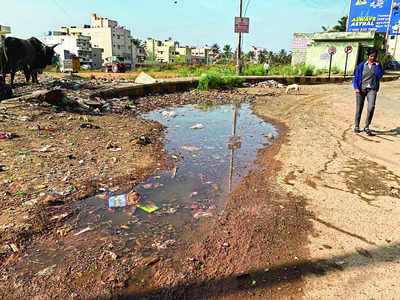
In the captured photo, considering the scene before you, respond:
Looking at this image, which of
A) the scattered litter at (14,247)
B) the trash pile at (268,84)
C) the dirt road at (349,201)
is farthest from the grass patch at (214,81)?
the scattered litter at (14,247)

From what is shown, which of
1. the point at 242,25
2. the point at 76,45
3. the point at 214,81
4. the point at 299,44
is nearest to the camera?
the point at 214,81

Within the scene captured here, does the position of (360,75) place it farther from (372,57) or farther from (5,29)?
(5,29)

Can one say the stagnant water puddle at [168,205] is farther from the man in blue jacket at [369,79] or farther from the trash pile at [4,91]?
the trash pile at [4,91]

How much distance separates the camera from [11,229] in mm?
2033

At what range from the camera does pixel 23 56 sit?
25.2 feet

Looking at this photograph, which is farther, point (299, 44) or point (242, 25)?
point (299, 44)

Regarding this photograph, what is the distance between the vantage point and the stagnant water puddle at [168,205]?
1.96 metres

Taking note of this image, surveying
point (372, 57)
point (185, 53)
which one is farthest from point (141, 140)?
point (185, 53)

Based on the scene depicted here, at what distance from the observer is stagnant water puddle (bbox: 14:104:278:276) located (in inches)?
77.3

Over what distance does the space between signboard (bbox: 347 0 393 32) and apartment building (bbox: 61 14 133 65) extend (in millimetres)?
45274

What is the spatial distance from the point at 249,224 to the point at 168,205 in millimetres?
767

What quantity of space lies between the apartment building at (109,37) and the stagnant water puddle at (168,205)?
57.1 metres

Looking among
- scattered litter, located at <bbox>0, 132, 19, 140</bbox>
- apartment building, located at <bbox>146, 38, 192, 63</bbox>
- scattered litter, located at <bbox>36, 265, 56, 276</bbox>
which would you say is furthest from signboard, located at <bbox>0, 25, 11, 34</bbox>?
apartment building, located at <bbox>146, 38, 192, 63</bbox>

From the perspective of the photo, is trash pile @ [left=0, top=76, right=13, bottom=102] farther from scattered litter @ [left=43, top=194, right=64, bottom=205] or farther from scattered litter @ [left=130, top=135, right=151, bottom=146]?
scattered litter @ [left=43, top=194, right=64, bottom=205]
